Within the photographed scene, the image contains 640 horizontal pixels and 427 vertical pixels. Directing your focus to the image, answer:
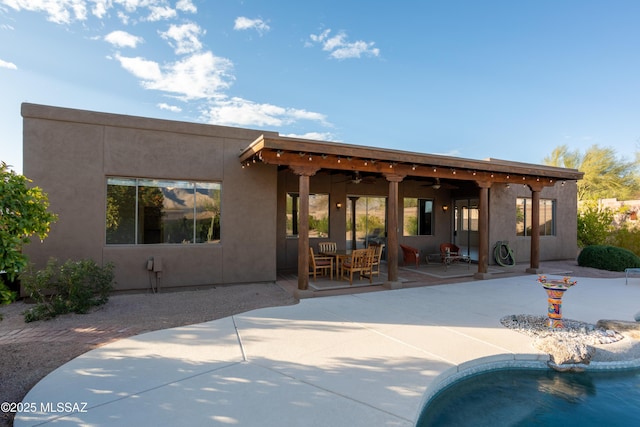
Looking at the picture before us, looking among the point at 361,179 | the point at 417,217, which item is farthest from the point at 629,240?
the point at 361,179

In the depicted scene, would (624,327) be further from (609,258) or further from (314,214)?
(609,258)

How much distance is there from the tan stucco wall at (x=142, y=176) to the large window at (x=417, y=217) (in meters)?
5.89

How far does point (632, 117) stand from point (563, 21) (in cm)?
1638

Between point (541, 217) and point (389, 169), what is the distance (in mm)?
9166

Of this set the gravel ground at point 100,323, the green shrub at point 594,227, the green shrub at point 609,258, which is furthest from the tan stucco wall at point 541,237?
the gravel ground at point 100,323

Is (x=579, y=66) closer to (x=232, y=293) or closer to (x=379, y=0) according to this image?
(x=379, y=0)

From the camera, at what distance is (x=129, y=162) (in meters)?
6.92

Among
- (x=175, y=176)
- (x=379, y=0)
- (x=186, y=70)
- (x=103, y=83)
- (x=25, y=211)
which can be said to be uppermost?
(x=379, y=0)

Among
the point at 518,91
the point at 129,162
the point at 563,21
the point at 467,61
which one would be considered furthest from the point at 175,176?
the point at 518,91

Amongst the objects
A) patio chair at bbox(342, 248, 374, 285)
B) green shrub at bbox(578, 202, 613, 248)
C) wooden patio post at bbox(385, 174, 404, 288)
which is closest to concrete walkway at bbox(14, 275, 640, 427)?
wooden patio post at bbox(385, 174, 404, 288)

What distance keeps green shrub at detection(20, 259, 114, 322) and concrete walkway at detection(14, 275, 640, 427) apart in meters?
2.25

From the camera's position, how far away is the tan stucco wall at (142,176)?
6.44 metres

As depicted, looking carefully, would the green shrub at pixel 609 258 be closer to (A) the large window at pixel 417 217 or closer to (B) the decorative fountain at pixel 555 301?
(A) the large window at pixel 417 217

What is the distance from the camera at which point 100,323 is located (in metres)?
5.05
